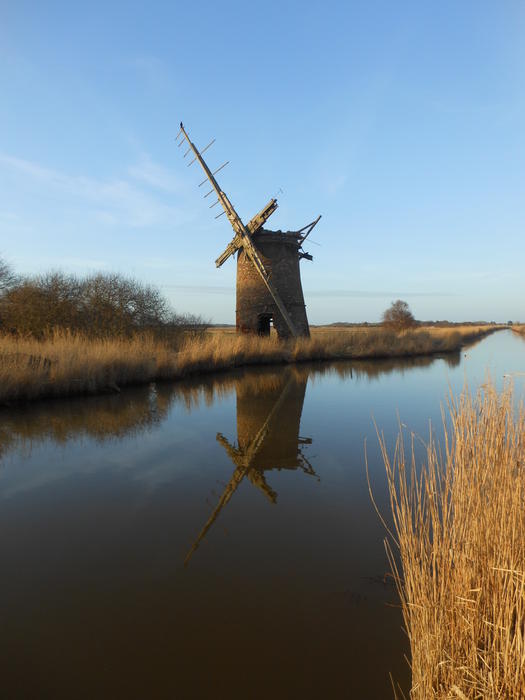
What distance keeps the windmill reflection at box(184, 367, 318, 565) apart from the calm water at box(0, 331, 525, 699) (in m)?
0.04

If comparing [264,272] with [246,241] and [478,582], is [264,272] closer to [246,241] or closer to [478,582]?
[246,241]

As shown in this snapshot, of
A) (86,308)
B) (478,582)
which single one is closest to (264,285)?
(86,308)

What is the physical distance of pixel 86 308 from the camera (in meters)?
15.8

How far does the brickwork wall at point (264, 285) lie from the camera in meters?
18.1

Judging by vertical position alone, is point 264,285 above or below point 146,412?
above

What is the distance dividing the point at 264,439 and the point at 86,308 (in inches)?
478

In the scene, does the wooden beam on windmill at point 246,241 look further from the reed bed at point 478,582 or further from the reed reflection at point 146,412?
the reed bed at point 478,582

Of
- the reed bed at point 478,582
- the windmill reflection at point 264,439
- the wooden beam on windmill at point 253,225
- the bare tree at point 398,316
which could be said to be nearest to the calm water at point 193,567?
the windmill reflection at point 264,439

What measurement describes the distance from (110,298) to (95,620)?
15.2 metres

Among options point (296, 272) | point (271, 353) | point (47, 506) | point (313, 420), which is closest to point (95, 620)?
point (47, 506)

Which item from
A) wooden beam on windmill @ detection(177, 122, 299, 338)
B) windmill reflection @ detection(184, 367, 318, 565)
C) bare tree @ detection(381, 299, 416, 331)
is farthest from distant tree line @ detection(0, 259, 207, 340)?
bare tree @ detection(381, 299, 416, 331)

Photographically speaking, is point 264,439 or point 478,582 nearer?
point 478,582

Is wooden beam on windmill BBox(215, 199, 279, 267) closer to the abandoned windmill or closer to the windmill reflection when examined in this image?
the abandoned windmill

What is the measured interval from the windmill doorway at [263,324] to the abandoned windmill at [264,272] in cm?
5
